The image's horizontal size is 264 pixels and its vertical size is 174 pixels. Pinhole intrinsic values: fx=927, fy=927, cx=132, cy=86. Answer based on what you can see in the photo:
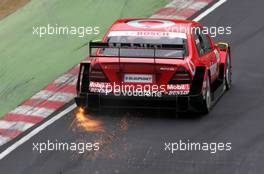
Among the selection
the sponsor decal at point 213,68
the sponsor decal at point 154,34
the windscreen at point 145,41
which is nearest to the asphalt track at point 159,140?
the sponsor decal at point 213,68

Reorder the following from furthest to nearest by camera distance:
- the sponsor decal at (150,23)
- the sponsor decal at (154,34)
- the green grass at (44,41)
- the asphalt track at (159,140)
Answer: the green grass at (44,41), the sponsor decal at (150,23), the sponsor decal at (154,34), the asphalt track at (159,140)

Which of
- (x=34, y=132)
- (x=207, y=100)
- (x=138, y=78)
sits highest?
(x=138, y=78)

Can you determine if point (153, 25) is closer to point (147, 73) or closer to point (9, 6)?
point (147, 73)

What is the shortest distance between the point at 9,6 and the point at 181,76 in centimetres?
1103

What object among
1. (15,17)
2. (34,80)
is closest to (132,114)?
(34,80)

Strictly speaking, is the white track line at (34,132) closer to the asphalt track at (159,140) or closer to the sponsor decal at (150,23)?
the asphalt track at (159,140)

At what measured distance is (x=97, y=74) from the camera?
15.2 m

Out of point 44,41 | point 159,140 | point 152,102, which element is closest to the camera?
point 159,140

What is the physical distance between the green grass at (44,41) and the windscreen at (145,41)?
102 inches

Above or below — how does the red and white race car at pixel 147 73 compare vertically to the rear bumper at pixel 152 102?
above

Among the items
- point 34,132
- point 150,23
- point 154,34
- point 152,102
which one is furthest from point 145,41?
point 34,132

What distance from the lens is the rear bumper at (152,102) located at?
15.0m

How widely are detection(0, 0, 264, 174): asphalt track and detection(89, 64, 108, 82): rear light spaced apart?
0.68 m

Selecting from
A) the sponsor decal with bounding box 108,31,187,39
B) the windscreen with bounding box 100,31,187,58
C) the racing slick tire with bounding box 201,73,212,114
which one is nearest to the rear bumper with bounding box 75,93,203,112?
the racing slick tire with bounding box 201,73,212,114
